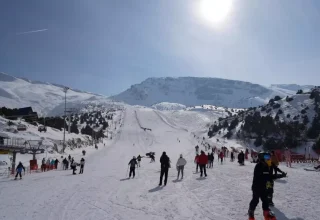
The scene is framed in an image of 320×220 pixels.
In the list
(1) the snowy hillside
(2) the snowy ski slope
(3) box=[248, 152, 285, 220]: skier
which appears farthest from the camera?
(1) the snowy hillside

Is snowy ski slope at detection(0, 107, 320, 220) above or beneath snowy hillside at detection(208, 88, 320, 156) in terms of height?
beneath

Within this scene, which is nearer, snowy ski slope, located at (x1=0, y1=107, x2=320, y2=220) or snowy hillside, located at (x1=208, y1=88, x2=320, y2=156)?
snowy ski slope, located at (x1=0, y1=107, x2=320, y2=220)

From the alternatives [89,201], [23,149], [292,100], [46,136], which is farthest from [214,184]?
[292,100]

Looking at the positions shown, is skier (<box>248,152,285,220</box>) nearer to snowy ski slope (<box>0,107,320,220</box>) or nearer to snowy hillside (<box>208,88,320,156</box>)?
snowy ski slope (<box>0,107,320,220</box>)

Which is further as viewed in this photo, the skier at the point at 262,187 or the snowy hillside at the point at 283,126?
the snowy hillside at the point at 283,126

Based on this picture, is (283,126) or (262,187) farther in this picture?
(283,126)

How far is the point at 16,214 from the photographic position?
10.2 m

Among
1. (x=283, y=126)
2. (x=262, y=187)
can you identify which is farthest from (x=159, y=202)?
(x=283, y=126)

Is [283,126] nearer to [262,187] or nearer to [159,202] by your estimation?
[159,202]

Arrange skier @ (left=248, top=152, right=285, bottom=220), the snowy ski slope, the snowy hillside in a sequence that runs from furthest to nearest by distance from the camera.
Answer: the snowy hillside
the snowy ski slope
skier @ (left=248, top=152, right=285, bottom=220)

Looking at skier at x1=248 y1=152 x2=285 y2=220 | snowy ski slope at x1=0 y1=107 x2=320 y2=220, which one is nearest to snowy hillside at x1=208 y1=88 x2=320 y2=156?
snowy ski slope at x1=0 y1=107 x2=320 y2=220

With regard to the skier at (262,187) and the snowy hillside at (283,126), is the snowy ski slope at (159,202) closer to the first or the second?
the skier at (262,187)

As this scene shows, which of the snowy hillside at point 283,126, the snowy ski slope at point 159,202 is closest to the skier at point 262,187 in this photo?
the snowy ski slope at point 159,202

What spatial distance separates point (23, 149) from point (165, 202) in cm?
2741
